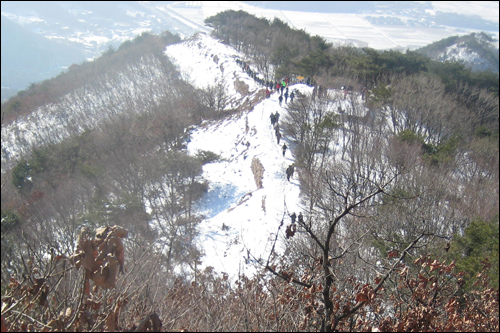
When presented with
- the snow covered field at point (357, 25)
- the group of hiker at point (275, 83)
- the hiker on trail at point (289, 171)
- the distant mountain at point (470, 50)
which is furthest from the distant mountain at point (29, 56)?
the hiker on trail at point (289, 171)

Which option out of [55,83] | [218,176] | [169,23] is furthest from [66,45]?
[218,176]

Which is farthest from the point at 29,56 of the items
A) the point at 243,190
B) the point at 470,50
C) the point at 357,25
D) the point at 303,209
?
the point at 303,209

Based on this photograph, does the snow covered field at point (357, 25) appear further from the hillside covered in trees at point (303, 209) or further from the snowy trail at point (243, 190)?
the snowy trail at point (243, 190)

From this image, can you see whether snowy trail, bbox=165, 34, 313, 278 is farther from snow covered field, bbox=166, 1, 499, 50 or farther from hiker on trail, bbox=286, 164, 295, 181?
snow covered field, bbox=166, 1, 499, 50

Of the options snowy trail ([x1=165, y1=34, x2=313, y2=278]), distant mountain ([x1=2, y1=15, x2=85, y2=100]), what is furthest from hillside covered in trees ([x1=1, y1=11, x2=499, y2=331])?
distant mountain ([x1=2, y1=15, x2=85, y2=100])

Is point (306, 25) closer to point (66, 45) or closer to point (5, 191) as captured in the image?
point (5, 191)

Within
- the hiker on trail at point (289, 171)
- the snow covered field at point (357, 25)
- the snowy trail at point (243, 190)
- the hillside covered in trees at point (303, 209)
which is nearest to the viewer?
the hillside covered in trees at point (303, 209)
